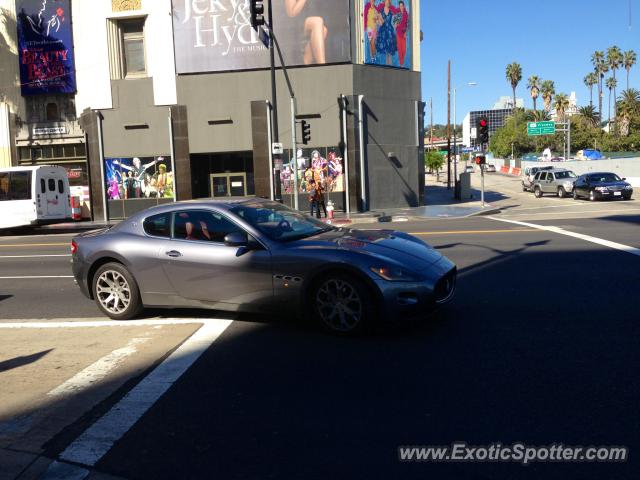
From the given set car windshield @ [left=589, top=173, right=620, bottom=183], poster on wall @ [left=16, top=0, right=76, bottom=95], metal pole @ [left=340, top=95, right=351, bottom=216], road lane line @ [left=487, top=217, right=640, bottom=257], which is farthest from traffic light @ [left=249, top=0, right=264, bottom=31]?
car windshield @ [left=589, top=173, right=620, bottom=183]

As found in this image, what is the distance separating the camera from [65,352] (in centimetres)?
609

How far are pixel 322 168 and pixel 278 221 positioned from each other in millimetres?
21438

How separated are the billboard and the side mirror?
22.5m

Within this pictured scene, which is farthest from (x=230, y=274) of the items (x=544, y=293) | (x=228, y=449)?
(x=544, y=293)

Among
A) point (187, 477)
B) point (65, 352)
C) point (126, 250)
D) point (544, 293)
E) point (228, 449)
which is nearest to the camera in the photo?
point (187, 477)

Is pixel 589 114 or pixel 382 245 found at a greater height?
pixel 589 114

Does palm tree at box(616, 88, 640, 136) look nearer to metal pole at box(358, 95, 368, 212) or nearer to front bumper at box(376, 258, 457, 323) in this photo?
metal pole at box(358, 95, 368, 212)

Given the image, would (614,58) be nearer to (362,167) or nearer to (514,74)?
(514,74)

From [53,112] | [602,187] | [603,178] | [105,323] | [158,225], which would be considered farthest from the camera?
[603,178]

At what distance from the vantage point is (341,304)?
6.00m

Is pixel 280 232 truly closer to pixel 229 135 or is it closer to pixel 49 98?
pixel 229 135

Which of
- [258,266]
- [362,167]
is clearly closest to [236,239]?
[258,266]

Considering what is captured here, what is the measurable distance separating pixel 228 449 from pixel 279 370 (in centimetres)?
147

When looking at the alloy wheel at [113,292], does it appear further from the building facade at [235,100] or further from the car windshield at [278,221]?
the building facade at [235,100]
